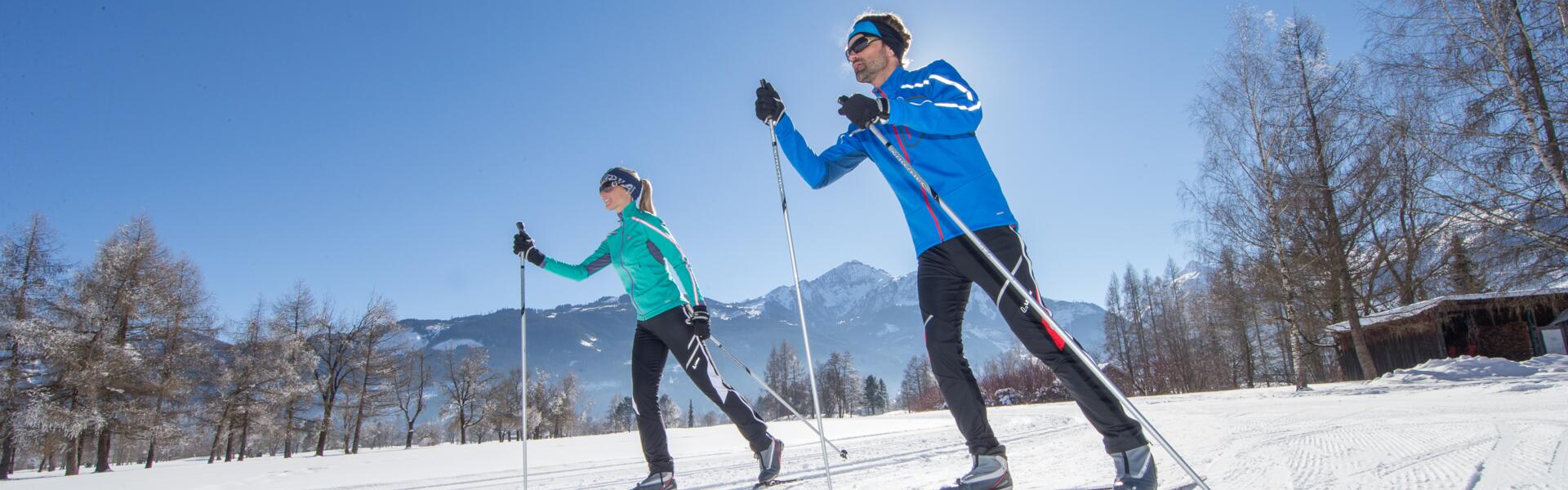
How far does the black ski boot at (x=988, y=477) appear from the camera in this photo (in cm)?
208

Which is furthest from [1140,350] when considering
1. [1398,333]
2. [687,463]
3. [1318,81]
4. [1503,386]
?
[687,463]

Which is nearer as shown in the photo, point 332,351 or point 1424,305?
point 1424,305

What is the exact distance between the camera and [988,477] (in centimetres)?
209

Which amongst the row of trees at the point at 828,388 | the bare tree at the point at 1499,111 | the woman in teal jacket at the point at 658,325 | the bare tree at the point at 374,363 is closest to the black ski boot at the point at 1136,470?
the woman in teal jacket at the point at 658,325

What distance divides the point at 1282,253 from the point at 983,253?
1625 cm

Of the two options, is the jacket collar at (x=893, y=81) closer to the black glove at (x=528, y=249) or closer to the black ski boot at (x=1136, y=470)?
the black ski boot at (x=1136, y=470)

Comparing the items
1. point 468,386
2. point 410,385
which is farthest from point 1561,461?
point 468,386

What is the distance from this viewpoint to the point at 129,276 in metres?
17.5

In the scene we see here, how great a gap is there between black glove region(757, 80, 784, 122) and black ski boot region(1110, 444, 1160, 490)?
6.56 feet

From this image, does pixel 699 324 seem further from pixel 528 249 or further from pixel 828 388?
pixel 828 388

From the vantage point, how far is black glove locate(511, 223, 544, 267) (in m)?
4.50

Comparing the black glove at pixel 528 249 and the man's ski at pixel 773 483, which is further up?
the black glove at pixel 528 249

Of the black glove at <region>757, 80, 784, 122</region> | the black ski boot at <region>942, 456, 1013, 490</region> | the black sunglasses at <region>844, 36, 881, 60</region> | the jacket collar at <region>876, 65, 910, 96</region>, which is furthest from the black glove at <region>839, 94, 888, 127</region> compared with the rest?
the black ski boot at <region>942, 456, 1013, 490</region>

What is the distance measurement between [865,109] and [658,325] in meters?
2.12
